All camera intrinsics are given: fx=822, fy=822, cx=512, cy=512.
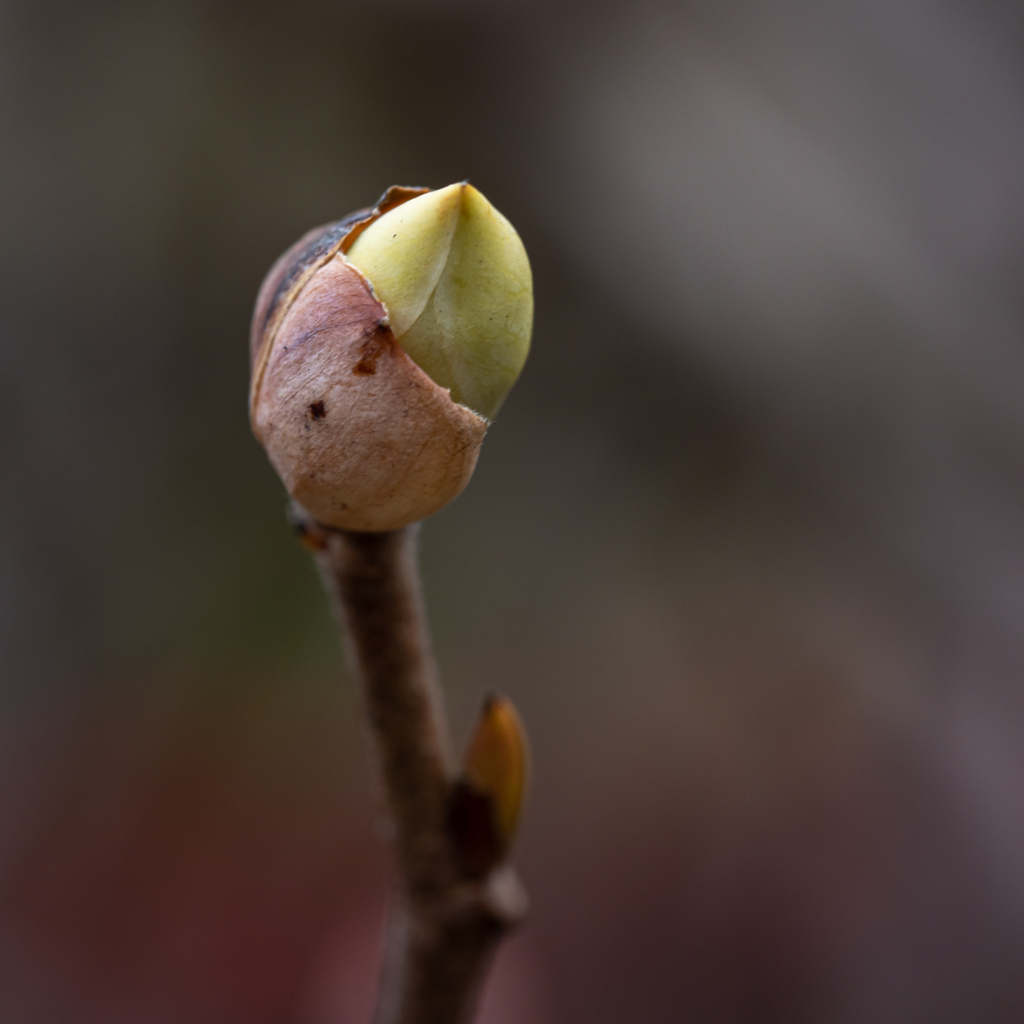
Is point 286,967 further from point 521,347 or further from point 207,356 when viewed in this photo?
point 521,347

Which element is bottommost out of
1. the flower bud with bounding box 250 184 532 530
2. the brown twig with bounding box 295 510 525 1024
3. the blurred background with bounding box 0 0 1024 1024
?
the brown twig with bounding box 295 510 525 1024

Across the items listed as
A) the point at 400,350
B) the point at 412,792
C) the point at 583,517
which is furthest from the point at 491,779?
the point at 583,517

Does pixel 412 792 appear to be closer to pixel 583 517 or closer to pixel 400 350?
pixel 400 350

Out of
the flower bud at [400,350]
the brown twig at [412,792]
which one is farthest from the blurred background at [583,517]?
the flower bud at [400,350]

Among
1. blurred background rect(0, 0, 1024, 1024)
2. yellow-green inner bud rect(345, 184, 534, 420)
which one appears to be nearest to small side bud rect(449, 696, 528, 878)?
yellow-green inner bud rect(345, 184, 534, 420)

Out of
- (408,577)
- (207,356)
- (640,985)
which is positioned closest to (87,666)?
(207,356)

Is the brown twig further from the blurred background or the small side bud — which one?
the blurred background
